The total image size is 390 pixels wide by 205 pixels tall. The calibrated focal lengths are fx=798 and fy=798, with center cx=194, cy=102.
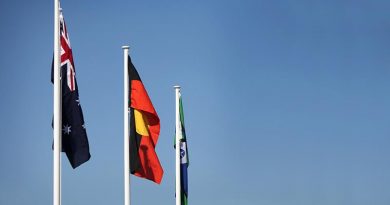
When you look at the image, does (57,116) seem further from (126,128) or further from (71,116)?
(126,128)

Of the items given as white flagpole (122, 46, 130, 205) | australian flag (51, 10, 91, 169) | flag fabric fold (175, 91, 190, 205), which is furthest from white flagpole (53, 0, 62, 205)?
flag fabric fold (175, 91, 190, 205)

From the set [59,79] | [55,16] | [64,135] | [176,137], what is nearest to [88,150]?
[64,135]

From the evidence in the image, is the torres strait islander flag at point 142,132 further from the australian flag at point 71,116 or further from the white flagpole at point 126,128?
the australian flag at point 71,116

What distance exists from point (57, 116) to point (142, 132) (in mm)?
6219

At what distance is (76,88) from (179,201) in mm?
16097

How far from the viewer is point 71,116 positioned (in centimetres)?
2297

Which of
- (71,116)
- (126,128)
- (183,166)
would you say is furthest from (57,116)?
(183,166)

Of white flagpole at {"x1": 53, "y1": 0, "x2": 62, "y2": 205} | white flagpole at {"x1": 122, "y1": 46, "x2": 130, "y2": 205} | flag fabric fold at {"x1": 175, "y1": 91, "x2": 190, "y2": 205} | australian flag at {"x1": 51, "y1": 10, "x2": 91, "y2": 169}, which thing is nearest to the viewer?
white flagpole at {"x1": 53, "y1": 0, "x2": 62, "y2": 205}

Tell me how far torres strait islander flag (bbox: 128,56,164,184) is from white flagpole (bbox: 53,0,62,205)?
5736 mm

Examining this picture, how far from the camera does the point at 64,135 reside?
2278 cm

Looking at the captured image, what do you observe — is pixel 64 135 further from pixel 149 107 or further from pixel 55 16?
pixel 149 107

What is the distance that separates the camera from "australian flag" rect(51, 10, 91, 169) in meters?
22.8

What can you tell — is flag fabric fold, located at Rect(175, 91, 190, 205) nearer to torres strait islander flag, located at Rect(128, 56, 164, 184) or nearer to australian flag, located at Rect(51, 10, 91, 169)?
torres strait islander flag, located at Rect(128, 56, 164, 184)

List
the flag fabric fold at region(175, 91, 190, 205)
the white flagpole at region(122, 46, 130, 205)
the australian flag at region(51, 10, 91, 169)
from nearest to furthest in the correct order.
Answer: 1. the australian flag at region(51, 10, 91, 169)
2. the white flagpole at region(122, 46, 130, 205)
3. the flag fabric fold at region(175, 91, 190, 205)
